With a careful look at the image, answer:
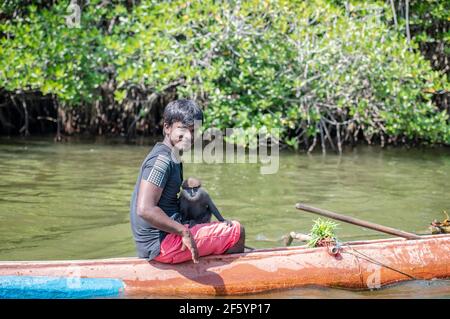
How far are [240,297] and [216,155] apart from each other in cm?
646

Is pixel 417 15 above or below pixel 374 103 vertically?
above

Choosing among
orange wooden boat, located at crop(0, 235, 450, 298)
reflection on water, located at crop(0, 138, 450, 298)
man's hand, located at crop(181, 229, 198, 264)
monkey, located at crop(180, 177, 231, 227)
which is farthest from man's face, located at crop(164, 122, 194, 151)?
reflection on water, located at crop(0, 138, 450, 298)

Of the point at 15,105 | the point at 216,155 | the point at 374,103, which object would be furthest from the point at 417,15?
the point at 15,105

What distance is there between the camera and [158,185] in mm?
4355

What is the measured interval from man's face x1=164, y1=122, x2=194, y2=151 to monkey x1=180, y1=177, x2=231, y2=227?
0.30m

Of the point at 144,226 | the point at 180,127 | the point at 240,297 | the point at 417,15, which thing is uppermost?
the point at 417,15

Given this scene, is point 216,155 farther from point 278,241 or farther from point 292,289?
point 292,289

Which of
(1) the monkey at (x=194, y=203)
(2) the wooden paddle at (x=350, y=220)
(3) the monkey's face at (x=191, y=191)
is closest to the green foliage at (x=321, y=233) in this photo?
(2) the wooden paddle at (x=350, y=220)

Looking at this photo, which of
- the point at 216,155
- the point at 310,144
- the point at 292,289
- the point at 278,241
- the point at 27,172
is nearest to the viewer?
the point at 292,289

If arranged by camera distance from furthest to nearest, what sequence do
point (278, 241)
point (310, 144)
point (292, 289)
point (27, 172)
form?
point (310, 144)
point (27, 172)
point (278, 241)
point (292, 289)

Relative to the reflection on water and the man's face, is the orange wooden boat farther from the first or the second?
the man's face

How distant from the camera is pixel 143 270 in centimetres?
468

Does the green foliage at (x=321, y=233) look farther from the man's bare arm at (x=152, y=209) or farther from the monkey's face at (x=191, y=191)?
the man's bare arm at (x=152, y=209)

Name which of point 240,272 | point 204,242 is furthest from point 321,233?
point 204,242
